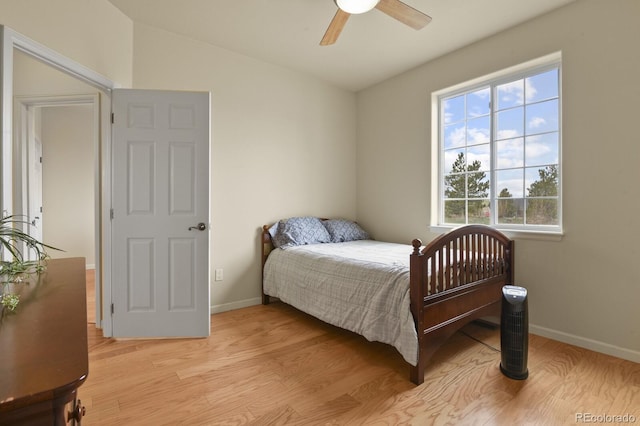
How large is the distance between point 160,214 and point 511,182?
302cm

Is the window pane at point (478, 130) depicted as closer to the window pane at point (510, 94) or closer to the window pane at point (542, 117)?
the window pane at point (510, 94)

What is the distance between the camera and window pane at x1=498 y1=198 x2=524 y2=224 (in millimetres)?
2756

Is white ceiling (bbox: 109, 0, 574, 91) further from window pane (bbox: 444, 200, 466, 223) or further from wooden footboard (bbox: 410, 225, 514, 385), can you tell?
wooden footboard (bbox: 410, 225, 514, 385)

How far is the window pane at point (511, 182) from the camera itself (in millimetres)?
2758

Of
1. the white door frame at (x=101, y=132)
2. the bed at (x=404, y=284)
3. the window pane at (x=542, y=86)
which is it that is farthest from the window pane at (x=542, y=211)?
the white door frame at (x=101, y=132)

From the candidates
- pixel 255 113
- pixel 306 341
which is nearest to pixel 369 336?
pixel 306 341

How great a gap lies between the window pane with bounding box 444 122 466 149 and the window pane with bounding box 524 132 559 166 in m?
0.63

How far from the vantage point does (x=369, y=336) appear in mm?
2195

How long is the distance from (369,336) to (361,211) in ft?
7.26

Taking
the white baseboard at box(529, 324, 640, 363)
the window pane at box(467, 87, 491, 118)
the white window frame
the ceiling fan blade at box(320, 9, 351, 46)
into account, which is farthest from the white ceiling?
the white baseboard at box(529, 324, 640, 363)

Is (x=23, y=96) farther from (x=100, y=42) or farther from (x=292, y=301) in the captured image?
(x=292, y=301)

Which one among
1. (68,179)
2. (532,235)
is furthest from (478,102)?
(68,179)

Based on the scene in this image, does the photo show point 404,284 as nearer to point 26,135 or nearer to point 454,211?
point 454,211

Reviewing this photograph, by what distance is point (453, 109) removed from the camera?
130 inches
